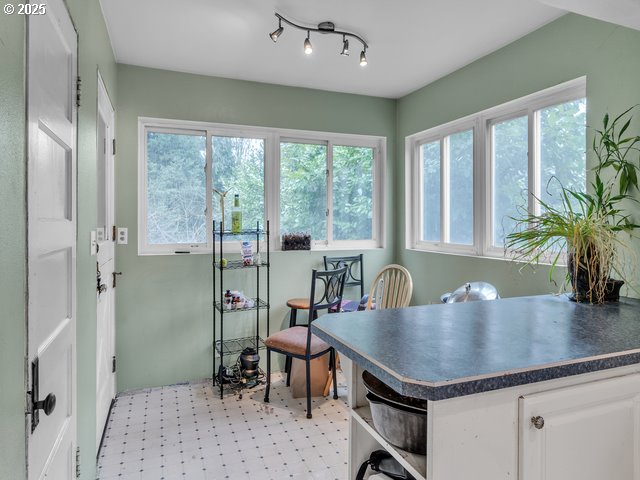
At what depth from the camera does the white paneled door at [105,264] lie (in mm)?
2355

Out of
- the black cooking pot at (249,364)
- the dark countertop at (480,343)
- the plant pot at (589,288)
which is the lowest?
the black cooking pot at (249,364)

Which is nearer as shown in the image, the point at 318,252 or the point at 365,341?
the point at 365,341

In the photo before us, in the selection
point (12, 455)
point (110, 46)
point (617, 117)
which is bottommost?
point (12, 455)

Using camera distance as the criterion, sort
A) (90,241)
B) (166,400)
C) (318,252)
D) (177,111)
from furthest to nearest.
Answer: (318,252) < (177,111) < (166,400) < (90,241)

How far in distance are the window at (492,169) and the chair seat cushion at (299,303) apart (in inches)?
47.5

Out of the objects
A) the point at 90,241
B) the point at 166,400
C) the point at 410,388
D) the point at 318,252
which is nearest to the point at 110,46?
the point at 90,241

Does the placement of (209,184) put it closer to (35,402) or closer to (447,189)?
(447,189)

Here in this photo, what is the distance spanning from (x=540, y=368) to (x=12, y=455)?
118cm

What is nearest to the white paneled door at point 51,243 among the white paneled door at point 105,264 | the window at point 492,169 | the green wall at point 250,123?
the green wall at point 250,123

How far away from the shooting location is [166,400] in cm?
298

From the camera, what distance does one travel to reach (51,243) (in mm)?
1174

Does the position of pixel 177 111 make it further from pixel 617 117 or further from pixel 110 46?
pixel 617 117

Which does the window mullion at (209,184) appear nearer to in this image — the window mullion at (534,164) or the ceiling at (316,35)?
the ceiling at (316,35)

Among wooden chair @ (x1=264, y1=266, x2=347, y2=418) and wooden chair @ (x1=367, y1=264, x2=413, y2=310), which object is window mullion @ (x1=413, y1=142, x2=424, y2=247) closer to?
wooden chair @ (x1=367, y1=264, x2=413, y2=310)
